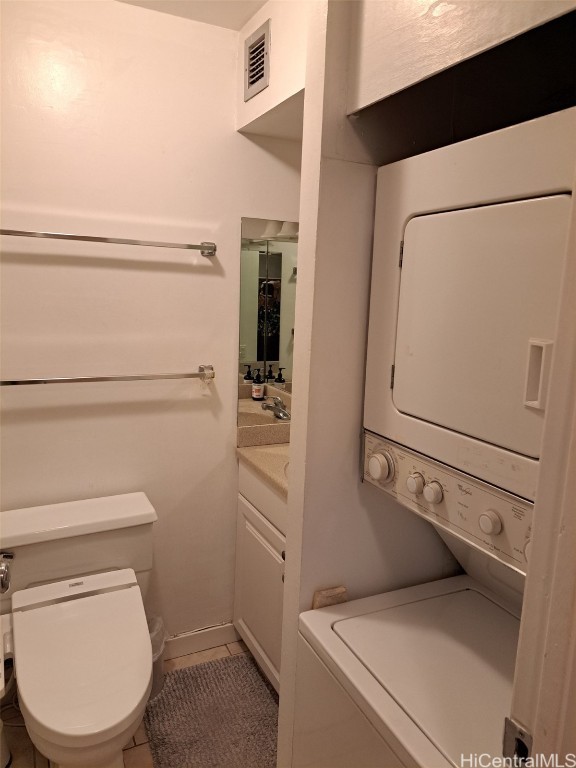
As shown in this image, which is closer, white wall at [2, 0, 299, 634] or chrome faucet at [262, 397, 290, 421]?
white wall at [2, 0, 299, 634]

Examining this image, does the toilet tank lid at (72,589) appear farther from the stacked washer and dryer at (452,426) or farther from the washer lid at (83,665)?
the stacked washer and dryer at (452,426)

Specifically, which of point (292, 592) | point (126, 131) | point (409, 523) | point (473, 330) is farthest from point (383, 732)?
point (126, 131)

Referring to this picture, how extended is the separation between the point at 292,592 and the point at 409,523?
0.35m

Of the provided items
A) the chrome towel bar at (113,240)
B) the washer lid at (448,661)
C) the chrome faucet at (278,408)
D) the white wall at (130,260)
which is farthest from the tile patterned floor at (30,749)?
the chrome towel bar at (113,240)

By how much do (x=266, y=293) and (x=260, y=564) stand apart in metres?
1.13

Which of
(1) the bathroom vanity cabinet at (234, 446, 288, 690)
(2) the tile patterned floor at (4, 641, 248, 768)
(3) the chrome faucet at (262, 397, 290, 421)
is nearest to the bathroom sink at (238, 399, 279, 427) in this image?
(3) the chrome faucet at (262, 397, 290, 421)

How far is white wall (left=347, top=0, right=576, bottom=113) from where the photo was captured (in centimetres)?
78

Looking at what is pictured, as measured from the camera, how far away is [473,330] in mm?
930

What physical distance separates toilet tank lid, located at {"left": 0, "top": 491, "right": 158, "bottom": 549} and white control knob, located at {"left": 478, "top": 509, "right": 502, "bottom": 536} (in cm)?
133

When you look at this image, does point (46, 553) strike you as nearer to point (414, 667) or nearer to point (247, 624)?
point (247, 624)

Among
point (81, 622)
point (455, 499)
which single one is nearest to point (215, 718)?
point (81, 622)

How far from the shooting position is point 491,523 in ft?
2.97

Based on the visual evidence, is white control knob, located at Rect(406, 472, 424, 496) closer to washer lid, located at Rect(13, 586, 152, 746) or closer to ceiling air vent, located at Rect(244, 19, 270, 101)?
washer lid, located at Rect(13, 586, 152, 746)

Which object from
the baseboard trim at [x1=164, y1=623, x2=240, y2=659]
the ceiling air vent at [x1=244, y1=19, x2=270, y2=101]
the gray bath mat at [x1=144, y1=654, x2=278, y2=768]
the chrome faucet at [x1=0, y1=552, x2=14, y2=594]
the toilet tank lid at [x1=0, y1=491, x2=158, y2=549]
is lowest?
A: the gray bath mat at [x1=144, y1=654, x2=278, y2=768]
